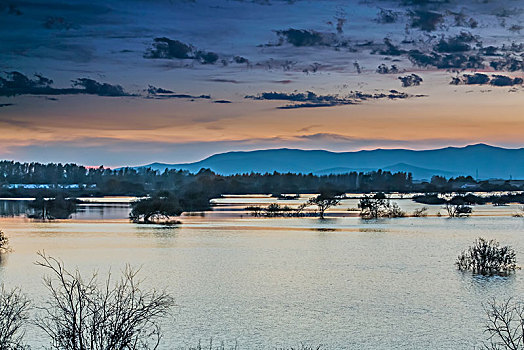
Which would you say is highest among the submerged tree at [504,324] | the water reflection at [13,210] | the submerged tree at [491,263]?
the water reflection at [13,210]

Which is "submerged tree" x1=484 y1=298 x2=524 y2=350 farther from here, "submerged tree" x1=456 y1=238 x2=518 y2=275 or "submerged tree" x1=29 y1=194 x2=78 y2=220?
"submerged tree" x1=29 y1=194 x2=78 y2=220

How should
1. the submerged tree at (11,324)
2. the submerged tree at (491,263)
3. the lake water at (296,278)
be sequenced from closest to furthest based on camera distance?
1. the submerged tree at (11,324)
2. the lake water at (296,278)
3. the submerged tree at (491,263)

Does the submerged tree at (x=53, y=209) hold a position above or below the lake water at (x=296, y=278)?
above

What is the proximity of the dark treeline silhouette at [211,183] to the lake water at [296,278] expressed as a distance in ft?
279

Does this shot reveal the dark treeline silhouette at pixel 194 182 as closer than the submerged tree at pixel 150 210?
No

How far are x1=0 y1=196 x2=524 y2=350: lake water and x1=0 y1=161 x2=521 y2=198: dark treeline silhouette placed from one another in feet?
279

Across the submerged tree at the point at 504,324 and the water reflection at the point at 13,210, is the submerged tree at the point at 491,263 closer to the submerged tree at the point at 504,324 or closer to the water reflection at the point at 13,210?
the submerged tree at the point at 504,324

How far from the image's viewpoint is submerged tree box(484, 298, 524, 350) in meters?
16.3

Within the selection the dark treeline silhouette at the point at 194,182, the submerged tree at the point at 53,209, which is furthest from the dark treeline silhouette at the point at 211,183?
Result: the submerged tree at the point at 53,209

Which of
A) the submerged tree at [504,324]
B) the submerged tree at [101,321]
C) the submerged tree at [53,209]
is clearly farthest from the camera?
the submerged tree at [53,209]

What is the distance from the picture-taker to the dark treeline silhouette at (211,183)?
140125 mm

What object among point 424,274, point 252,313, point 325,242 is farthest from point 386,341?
point 325,242

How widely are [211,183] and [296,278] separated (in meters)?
112

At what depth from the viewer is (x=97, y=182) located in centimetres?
18112
